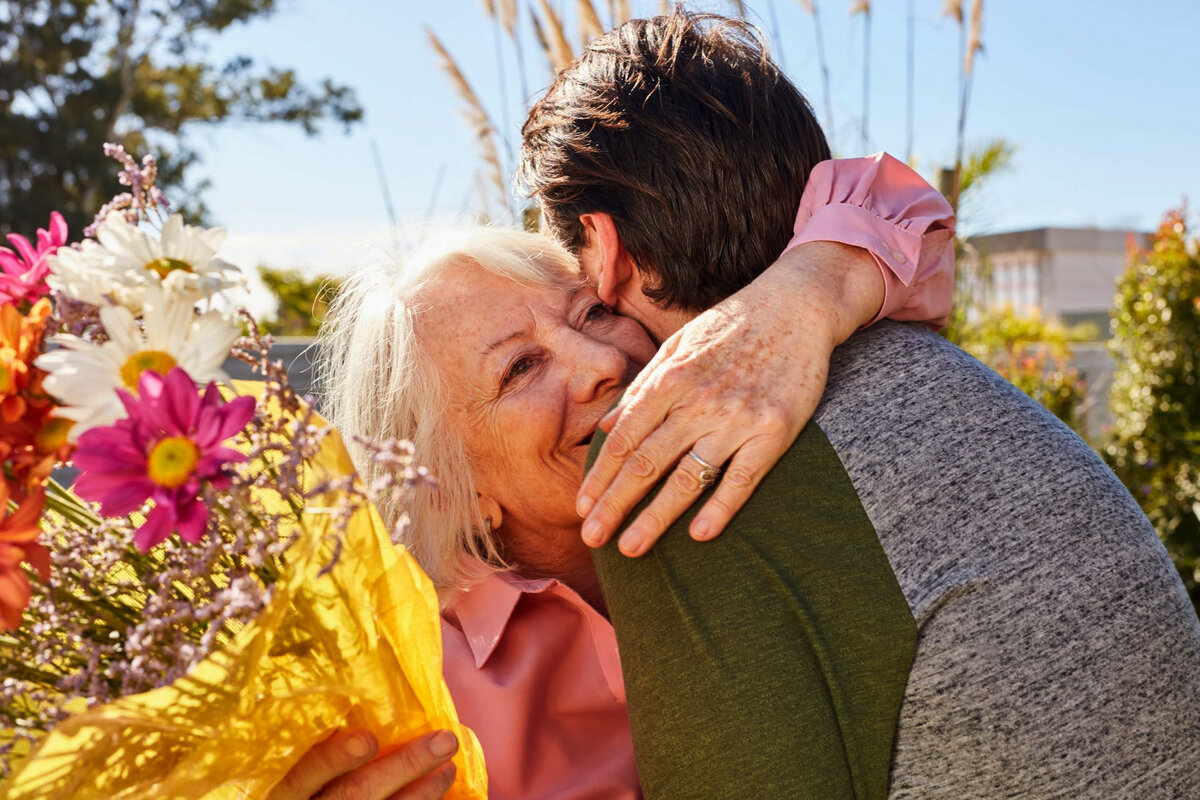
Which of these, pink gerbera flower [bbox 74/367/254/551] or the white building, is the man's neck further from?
the white building

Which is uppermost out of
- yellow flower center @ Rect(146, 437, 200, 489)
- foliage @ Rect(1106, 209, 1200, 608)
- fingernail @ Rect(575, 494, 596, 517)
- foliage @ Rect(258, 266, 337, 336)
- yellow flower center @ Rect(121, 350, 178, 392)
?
foliage @ Rect(258, 266, 337, 336)

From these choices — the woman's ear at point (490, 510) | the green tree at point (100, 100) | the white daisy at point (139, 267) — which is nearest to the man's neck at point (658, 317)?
the woman's ear at point (490, 510)

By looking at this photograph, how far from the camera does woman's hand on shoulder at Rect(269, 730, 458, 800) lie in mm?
1135

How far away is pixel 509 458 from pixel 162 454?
3.83 ft

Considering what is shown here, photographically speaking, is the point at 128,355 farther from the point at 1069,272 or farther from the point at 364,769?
the point at 1069,272

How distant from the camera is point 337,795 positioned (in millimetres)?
1188

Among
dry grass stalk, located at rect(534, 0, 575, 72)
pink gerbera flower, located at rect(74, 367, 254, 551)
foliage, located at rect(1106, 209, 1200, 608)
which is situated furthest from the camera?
foliage, located at rect(1106, 209, 1200, 608)

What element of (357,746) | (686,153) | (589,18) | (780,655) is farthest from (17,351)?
(589,18)

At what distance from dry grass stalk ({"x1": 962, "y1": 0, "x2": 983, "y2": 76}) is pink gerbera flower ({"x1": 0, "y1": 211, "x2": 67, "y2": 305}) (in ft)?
15.8

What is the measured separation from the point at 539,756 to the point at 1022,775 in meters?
0.79

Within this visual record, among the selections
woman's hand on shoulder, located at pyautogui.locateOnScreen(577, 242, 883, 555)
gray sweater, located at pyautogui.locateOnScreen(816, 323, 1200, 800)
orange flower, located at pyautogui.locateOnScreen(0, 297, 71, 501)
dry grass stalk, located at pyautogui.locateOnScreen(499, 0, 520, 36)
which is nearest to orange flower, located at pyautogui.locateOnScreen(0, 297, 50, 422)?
orange flower, located at pyautogui.locateOnScreen(0, 297, 71, 501)

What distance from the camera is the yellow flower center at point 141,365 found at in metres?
0.83

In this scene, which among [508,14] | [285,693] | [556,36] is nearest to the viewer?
[285,693]

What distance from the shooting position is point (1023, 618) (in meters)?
1.18
